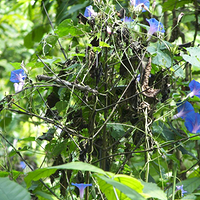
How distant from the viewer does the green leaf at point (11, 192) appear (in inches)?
16.1

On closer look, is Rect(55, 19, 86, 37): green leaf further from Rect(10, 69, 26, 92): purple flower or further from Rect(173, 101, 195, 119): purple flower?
Rect(173, 101, 195, 119): purple flower

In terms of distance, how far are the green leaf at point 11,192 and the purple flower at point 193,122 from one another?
1.53 ft

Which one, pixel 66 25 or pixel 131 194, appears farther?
pixel 66 25

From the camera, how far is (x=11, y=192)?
42cm

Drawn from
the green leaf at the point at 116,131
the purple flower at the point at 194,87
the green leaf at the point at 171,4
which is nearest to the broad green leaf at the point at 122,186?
the green leaf at the point at 116,131

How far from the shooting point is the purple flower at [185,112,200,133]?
0.72 meters

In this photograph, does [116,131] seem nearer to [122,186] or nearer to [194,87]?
[194,87]

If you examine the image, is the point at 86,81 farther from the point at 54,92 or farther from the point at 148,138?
the point at 148,138

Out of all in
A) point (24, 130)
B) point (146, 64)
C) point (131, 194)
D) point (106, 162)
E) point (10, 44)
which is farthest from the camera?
point (10, 44)

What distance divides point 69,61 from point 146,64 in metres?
0.21

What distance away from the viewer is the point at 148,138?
26.5 inches

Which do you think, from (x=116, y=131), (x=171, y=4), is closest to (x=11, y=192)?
(x=116, y=131)

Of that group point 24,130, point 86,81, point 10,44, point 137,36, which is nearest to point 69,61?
point 86,81

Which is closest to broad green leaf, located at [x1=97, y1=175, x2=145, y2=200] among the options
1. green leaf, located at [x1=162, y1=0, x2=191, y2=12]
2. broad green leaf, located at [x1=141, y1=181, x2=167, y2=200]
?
broad green leaf, located at [x1=141, y1=181, x2=167, y2=200]
